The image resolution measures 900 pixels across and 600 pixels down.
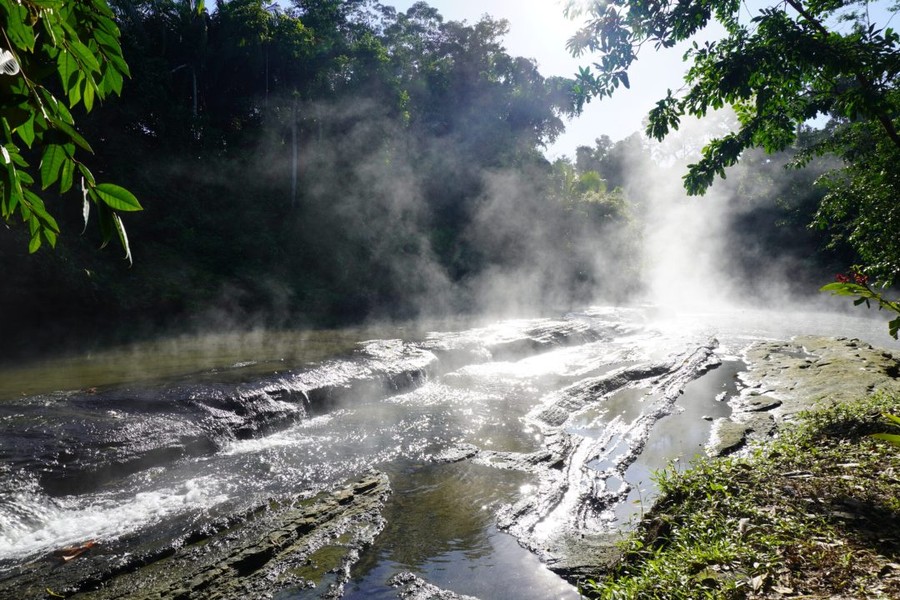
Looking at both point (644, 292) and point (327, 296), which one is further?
point (644, 292)

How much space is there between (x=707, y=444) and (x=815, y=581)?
4.49 meters

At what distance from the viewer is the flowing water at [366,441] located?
167 inches

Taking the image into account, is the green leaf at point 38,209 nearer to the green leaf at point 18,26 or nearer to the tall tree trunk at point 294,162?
the green leaf at point 18,26

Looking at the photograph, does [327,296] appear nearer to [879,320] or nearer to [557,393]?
[557,393]

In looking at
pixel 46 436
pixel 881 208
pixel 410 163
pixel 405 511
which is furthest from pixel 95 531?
pixel 410 163

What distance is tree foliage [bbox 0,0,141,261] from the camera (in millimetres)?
840

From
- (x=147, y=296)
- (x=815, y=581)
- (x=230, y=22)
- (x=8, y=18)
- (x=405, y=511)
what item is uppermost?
(x=230, y=22)

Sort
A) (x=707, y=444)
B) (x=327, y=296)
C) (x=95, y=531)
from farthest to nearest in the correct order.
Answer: (x=327, y=296)
(x=707, y=444)
(x=95, y=531)

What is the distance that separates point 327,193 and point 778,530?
2038 centimetres

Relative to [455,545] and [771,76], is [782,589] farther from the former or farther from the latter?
[771,76]

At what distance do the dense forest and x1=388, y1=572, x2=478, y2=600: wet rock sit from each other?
6.43m

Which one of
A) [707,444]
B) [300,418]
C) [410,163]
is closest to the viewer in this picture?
[707,444]

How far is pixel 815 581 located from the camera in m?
2.23

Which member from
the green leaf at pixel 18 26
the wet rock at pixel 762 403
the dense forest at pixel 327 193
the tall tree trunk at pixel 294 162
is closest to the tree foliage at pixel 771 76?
the dense forest at pixel 327 193
